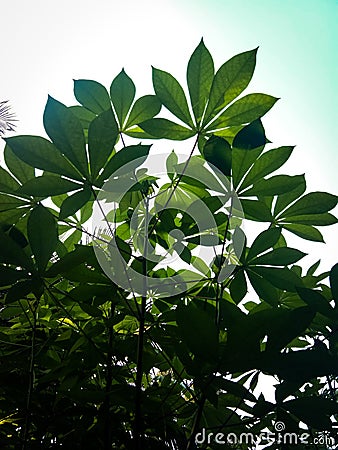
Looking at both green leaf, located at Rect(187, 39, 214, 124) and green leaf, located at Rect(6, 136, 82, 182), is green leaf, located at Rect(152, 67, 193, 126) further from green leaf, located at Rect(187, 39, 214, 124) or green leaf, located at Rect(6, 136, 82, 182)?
green leaf, located at Rect(6, 136, 82, 182)

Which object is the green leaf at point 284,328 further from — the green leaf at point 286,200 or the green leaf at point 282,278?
the green leaf at point 286,200

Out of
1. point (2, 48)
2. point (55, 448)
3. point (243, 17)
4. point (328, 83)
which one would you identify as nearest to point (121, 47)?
point (243, 17)

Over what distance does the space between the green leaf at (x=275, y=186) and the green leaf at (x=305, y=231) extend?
12 cm

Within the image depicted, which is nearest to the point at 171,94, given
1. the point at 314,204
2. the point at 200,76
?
the point at 200,76

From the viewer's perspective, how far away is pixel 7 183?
0.62 meters

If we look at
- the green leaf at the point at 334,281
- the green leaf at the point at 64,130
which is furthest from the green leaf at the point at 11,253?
the green leaf at the point at 334,281

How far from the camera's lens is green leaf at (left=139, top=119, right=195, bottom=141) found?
1.96ft

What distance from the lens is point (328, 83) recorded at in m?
1.92

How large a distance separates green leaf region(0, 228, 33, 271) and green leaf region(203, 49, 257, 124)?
0.32 m

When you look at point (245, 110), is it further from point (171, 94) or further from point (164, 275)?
point (164, 275)

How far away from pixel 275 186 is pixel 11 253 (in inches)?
13.4

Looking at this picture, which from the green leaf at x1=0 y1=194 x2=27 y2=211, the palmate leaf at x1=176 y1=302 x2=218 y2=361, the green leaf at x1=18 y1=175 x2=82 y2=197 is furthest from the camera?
the green leaf at x1=0 y1=194 x2=27 y2=211

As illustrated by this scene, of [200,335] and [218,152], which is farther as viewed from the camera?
[218,152]

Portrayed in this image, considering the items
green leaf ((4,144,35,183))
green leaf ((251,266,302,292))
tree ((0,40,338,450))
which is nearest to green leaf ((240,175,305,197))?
tree ((0,40,338,450))
